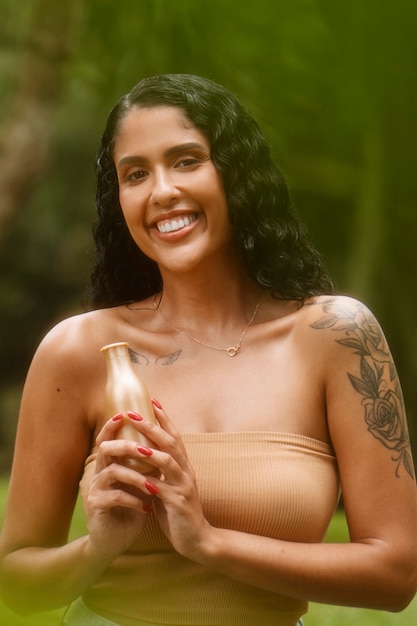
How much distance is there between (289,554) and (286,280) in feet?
1.84

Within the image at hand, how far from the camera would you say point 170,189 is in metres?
1.84

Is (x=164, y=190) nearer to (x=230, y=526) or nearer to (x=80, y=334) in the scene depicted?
(x=80, y=334)

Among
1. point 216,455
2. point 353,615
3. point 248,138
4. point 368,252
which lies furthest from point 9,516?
point 368,252

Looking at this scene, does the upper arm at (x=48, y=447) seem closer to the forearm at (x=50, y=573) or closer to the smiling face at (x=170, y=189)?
the forearm at (x=50, y=573)

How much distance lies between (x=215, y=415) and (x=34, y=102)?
3.00m

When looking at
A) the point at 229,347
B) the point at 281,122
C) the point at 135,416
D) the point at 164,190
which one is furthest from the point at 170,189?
the point at 281,122

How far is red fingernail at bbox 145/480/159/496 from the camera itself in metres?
1.56

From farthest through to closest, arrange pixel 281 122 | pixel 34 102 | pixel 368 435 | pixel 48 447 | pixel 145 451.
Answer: pixel 34 102 < pixel 281 122 < pixel 48 447 < pixel 368 435 < pixel 145 451

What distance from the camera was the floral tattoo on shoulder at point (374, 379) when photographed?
1854mm

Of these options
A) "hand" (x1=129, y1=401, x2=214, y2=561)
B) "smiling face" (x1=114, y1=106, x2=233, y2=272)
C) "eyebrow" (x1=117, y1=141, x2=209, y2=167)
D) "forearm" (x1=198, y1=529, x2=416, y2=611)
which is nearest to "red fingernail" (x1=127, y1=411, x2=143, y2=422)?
"hand" (x1=129, y1=401, x2=214, y2=561)

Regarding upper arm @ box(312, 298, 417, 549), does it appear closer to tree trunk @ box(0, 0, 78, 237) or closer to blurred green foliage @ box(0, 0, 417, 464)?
blurred green foliage @ box(0, 0, 417, 464)

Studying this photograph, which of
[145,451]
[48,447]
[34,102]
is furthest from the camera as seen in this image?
[34,102]

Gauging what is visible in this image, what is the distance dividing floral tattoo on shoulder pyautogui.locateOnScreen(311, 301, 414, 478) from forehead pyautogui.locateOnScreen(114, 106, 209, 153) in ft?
1.35

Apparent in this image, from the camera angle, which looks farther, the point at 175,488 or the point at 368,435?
the point at 368,435
